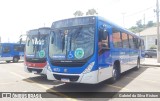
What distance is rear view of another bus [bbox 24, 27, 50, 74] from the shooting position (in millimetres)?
12031

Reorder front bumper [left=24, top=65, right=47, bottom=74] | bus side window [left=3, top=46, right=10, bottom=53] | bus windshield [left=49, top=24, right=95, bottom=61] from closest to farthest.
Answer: bus windshield [left=49, top=24, right=95, bottom=61]
front bumper [left=24, top=65, right=47, bottom=74]
bus side window [left=3, top=46, right=10, bottom=53]

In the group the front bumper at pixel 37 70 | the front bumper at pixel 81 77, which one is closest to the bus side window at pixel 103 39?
the front bumper at pixel 81 77

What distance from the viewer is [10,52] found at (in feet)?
101

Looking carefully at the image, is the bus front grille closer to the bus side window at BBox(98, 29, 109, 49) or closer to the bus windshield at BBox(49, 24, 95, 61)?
the bus windshield at BBox(49, 24, 95, 61)

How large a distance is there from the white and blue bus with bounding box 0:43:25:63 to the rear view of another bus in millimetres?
17425

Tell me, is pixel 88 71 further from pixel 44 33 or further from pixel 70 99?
pixel 44 33

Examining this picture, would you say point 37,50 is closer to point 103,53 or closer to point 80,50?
point 80,50

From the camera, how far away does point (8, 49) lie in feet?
101

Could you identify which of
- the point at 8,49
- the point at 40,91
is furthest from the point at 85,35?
the point at 8,49

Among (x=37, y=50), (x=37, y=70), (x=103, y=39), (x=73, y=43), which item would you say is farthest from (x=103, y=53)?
(x=37, y=50)

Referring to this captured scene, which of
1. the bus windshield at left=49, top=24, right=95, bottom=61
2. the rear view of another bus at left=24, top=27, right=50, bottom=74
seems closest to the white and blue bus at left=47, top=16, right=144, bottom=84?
the bus windshield at left=49, top=24, right=95, bottom=61

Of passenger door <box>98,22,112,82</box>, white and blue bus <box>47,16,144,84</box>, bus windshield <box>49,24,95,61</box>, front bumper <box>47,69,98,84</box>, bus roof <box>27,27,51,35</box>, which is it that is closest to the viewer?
front bumper <box>47,69,98,84</box>

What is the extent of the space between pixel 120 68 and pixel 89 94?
3.91 metres

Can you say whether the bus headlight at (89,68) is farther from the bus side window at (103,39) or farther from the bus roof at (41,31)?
the bus roof at (41,31)
